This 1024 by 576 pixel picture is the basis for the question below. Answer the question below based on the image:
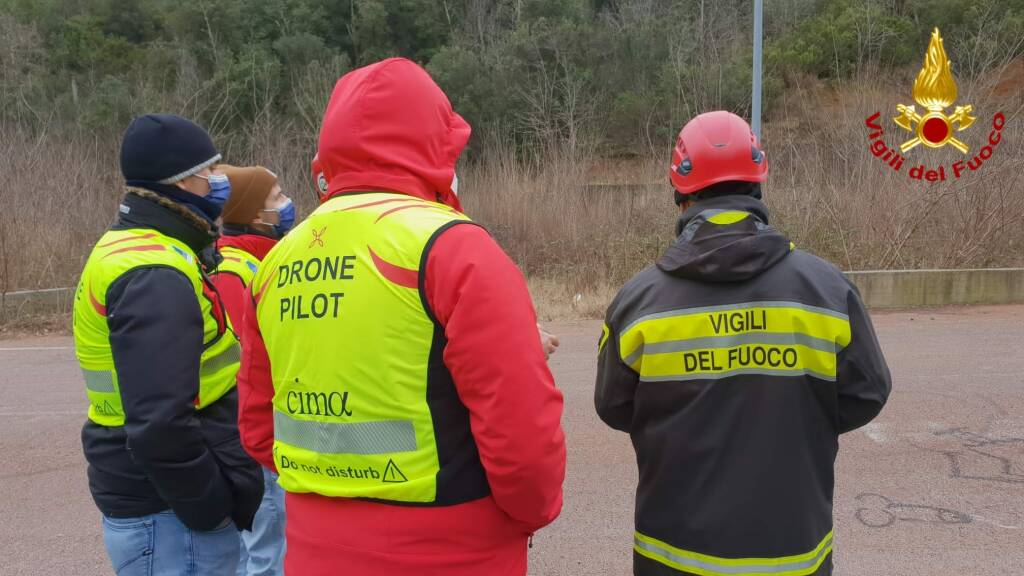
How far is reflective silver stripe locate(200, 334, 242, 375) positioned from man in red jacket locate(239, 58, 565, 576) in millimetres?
635

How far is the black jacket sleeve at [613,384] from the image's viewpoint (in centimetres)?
212

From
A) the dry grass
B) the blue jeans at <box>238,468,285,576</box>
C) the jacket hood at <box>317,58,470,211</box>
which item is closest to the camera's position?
the jacket hood at <box>317,58,470,211</box>

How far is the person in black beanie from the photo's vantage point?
209cm

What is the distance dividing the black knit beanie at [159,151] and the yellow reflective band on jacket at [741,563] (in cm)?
173

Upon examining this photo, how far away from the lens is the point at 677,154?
2.31 meters

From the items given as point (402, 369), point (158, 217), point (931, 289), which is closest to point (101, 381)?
point (158, 217)

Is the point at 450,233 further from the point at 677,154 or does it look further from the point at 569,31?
the point at 569,31

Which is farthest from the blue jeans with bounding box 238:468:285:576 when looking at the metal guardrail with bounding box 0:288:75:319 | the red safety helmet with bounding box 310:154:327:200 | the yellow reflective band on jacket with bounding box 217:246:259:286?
the metal guardrail with bounding box 0:288:75:319

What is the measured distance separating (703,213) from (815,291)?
33 cm

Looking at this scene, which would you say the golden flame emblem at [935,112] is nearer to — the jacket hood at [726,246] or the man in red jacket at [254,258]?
the man in red jacket at [254,258]

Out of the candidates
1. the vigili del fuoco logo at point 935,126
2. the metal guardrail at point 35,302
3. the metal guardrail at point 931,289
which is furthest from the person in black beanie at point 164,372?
the vigili del fuoco logo at point 935,126

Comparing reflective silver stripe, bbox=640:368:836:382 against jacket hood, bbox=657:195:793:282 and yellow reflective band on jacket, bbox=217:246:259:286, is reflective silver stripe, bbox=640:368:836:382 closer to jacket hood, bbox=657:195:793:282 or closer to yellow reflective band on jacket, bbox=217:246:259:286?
jacket hood, bbox=657:195:793:282

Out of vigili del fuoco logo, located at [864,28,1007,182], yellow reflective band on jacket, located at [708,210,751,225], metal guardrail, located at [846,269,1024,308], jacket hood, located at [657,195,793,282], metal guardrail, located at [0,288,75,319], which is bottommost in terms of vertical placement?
metal guardrail, located at [846,269,1024,308]

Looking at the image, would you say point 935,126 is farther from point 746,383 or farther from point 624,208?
point 746,383
